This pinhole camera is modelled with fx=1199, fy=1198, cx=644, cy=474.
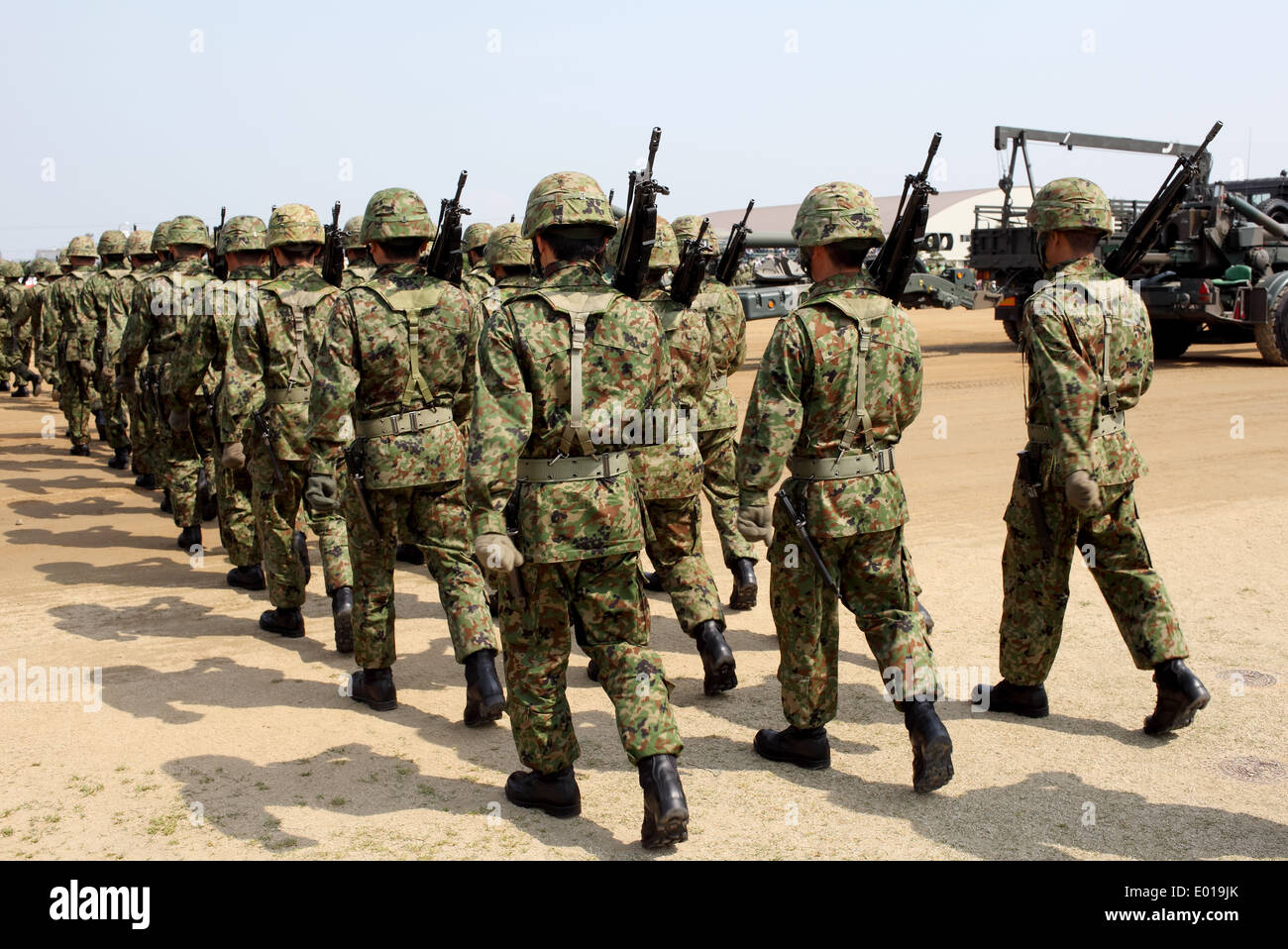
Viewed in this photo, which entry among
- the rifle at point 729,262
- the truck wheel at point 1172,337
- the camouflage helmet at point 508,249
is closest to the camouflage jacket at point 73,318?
the camouflage helmet at point 508,249

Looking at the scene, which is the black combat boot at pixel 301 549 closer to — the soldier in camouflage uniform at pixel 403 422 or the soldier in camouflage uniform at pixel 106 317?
the soldier in camouflage uniform at pixel 403 422

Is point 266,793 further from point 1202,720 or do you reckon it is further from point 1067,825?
point 1202,720

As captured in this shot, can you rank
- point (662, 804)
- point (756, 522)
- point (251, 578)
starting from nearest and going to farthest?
point (662, 804)
point (756, 522)
point (251, 578)

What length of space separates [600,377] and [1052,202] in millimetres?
2196

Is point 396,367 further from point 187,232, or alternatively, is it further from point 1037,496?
point 187,232

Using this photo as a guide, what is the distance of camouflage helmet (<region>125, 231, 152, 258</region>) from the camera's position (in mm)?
11820

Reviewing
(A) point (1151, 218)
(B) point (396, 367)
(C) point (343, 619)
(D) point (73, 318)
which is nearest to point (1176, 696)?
(A) point (1151, 218)

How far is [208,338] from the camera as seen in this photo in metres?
7.20

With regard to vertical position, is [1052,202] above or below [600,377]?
above

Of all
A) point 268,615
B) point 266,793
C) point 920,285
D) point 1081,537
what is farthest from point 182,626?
point 920,285

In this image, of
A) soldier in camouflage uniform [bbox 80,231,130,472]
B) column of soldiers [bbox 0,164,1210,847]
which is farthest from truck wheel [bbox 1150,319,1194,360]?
soldier in camouflage uniform [bbox 80,231,130,472]

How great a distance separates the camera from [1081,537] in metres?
4.91

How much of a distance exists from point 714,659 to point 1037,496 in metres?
1.56

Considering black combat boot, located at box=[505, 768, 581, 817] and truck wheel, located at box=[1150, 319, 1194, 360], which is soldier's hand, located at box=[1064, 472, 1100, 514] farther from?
truck wheel, located at box=[1150, 319, 1194, 360]
